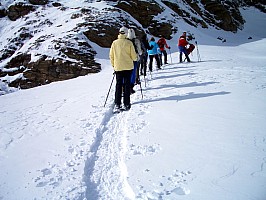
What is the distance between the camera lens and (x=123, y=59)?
21.0 ft

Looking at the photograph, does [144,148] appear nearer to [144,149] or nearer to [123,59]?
[144,149]

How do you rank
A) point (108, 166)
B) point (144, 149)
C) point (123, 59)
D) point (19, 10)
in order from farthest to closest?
1. point (19, 10)
2. point (123, 59)
3. point (144, 149)
4. point (108, 166)

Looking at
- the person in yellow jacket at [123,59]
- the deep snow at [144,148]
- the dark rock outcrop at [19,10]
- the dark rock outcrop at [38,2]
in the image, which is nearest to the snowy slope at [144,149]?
the deep snow at [144,148]

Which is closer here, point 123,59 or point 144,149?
point 144,149

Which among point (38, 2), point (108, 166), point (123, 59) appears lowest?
point (108, 166)

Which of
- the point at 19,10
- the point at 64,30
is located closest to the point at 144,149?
the point at 64,30

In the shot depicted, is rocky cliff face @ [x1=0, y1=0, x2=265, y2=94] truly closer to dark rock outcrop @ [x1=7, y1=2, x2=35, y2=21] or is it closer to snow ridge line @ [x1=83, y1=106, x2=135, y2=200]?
dark rock outcrop @ [x1=7, y1=2, x2=35, y2=21]

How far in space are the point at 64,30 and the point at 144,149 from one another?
74.0 ft

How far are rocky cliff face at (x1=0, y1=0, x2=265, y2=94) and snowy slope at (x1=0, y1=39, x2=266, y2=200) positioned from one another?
1480 centimetres

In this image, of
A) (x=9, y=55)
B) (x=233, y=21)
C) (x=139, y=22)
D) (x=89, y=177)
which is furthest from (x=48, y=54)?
(x=233, y=21)

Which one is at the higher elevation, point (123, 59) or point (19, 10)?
point (19, 10)

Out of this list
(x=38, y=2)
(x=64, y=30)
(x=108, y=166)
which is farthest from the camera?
(x=38, y=2)

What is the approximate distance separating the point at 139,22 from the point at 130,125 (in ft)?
89.7

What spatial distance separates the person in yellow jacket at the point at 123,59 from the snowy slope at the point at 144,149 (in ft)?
1.57
